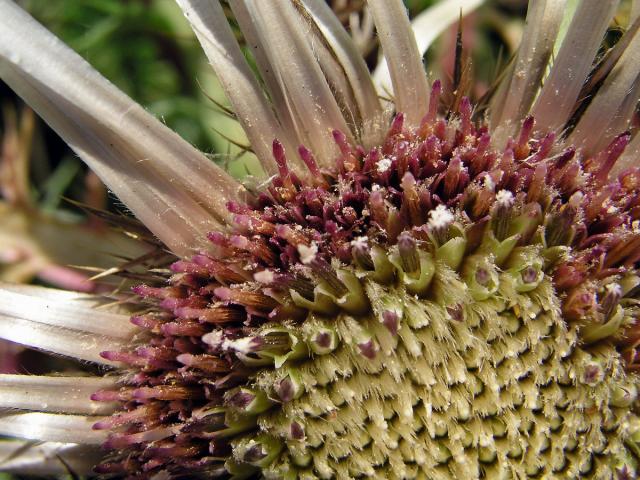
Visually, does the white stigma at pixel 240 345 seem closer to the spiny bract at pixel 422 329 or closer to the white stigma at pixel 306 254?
the spiny bract at pixel 422 329

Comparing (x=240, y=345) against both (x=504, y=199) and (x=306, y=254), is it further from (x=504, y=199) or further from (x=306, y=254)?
(x=504, y=199)

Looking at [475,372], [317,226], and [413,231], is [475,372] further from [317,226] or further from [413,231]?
[317,226]

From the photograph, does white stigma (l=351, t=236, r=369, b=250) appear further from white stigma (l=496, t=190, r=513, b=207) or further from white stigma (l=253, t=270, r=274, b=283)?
white stigma (l=496, t=190, r=513, b=207)

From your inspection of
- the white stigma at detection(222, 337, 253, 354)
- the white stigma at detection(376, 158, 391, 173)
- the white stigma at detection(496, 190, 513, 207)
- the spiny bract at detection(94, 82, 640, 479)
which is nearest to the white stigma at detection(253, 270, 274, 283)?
the spiny bract at detection(94, 82, 640, 479)

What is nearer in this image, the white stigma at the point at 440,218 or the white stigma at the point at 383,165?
the white stigma at the point at 440,218

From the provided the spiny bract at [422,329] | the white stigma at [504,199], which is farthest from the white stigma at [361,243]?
the white stigma at [504,199]

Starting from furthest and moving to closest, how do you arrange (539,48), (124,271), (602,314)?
1. (124,271)
2. (539,48)
3. (602,314)

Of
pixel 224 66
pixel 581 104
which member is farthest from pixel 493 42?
pixel 224 66

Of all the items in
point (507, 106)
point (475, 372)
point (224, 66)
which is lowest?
point (475, 372)

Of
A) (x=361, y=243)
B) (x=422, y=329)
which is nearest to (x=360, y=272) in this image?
(x=361, y=243)
